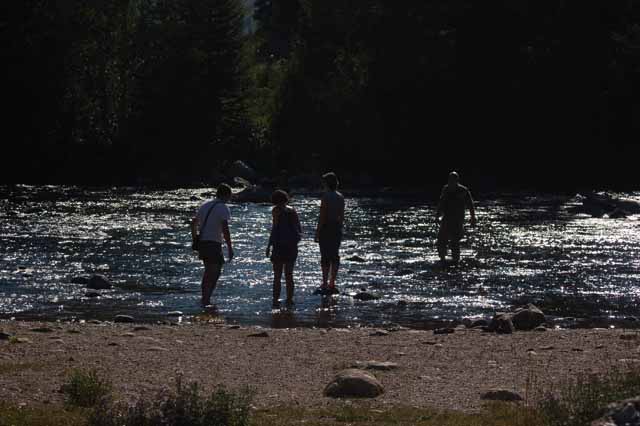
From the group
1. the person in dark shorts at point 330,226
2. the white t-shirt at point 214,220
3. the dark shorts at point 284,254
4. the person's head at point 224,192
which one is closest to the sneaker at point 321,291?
the person in dark shorts at point 330,226

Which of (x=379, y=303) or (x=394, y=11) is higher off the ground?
(x=394, y=11)

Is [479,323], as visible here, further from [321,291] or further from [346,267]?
[346,267]

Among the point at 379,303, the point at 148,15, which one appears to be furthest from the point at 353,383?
the point at 148,15

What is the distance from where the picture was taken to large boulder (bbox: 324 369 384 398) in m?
11.4

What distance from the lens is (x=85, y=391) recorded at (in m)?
10.6

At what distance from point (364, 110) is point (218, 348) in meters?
47.9

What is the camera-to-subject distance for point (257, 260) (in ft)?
86.1

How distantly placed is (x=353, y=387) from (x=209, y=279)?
8540 mm

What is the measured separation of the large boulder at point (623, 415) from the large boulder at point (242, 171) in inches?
1979

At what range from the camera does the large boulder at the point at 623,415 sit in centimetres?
848

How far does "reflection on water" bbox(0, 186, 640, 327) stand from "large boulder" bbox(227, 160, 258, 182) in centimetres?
1898

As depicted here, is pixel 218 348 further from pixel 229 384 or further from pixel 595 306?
pixel 595 306

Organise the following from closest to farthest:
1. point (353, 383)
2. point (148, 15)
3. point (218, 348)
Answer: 1. point (353, 383)
2. point (218, 348)
3. point (148, 15)

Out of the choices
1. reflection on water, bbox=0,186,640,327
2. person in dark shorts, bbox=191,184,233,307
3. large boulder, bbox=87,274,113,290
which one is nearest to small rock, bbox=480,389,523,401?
reflection on water, bbox=0,186,640,327
